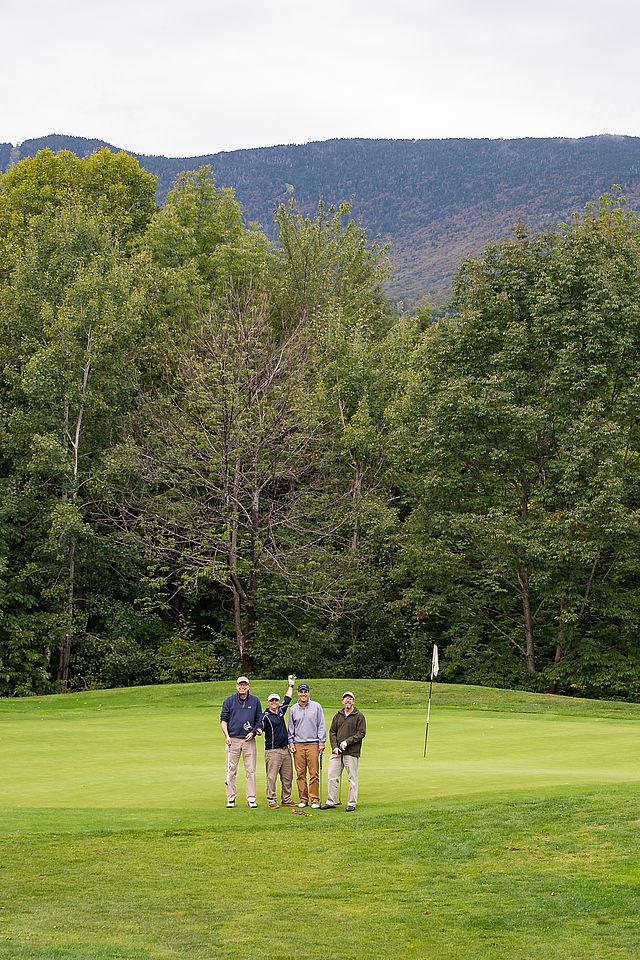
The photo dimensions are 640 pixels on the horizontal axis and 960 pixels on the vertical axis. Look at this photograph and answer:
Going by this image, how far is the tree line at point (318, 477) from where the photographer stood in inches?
1547

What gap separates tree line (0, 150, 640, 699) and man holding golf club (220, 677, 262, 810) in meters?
22.2

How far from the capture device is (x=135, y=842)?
44.9 ft

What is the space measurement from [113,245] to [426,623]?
21946 millimetres

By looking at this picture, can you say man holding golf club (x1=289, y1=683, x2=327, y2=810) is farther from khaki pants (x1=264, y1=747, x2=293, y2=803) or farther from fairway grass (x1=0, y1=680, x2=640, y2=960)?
fairway grass (x1=0, y1=680, x2=640, y2=960)

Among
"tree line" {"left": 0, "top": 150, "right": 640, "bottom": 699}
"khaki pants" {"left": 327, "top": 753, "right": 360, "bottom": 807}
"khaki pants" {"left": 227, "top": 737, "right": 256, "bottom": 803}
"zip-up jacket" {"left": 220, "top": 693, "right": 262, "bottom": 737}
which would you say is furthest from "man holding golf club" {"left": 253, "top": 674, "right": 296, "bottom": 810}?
"tree line" {"left": 0, "top": 150, "right": 640, "bottom": 699}

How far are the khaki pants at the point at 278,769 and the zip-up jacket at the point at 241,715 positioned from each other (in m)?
0.58

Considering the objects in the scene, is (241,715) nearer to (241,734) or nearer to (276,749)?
(241,734)

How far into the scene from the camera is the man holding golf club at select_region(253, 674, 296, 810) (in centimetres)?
1664

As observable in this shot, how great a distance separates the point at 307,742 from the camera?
648 inches

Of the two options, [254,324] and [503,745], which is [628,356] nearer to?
[254,324]

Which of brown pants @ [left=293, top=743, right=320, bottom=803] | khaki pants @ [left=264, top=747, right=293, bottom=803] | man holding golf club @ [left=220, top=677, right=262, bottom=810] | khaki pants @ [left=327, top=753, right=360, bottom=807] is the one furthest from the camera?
khaki pants @ [left=264, top=747, right=293, bottom=803]

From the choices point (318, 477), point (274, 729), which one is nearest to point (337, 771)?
point (274, 729)

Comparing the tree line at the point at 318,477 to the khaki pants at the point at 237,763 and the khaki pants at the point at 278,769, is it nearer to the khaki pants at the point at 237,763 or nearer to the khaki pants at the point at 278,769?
the khaki pants at the point at 278,769

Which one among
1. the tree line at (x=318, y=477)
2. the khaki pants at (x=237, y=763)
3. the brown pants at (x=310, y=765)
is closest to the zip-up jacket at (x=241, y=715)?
the khaki pants at (x=237, y=763)
